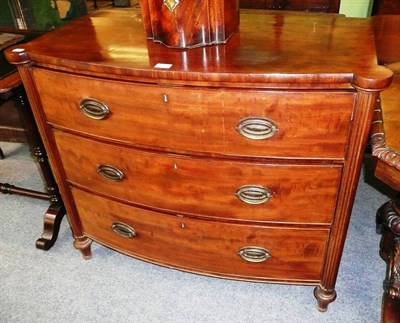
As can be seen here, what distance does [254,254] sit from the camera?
1.40 metres

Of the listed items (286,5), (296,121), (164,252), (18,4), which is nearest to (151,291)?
(164,252)

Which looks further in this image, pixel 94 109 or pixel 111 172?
pixel 111 172

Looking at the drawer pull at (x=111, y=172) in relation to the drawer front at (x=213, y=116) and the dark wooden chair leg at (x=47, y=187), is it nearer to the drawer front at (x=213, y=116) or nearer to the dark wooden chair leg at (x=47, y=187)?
the drawer front at (x=213, y=116)

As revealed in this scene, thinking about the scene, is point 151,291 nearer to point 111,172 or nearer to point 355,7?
point 111,172

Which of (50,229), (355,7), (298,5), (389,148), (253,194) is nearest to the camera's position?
(389,148)

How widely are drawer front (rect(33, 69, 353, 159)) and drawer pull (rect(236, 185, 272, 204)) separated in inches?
5.2

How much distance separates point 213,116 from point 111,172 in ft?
1.59

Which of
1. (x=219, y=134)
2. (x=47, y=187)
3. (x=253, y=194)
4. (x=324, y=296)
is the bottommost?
(x=324, y=296)

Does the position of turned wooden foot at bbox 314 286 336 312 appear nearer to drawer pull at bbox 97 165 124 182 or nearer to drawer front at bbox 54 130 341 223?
drawer front at bbox 54 130 341 223

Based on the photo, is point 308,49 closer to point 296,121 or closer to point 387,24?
point 296,121

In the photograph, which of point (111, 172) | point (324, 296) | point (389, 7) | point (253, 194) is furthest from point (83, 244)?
point (389, 7)

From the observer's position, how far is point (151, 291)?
1.69 m

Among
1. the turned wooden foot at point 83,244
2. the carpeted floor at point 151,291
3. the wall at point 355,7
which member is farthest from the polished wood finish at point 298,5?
the turned wooden foot at point 83,244

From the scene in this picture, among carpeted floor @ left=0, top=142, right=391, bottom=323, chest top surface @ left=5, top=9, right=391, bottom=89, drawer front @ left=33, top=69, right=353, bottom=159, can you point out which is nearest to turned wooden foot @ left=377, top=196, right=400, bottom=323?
carpeted floor @ left=0, top=142, right=391, bottom=323
